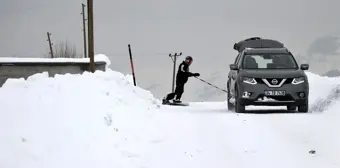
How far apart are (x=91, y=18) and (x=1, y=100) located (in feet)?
44.1

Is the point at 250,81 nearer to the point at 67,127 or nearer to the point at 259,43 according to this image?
the point at 67,127

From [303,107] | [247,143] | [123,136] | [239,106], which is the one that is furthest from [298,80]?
[123,136]

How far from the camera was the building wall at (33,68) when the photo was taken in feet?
78.0

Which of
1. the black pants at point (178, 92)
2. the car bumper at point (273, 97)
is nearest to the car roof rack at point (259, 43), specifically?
the black pants at point (178, 92)

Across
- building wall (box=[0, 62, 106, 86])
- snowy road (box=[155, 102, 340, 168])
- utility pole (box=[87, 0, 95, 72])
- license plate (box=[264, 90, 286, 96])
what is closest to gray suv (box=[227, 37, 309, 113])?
license plate (box=[264, 90, 286, 96])

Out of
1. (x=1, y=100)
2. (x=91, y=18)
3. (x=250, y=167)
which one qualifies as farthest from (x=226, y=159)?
(x=91, y=18)

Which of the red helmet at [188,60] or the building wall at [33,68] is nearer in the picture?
the red helmet at [188,60]

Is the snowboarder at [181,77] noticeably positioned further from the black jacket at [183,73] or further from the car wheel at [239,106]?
the car wheel at [239,106]

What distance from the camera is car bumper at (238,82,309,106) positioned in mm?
13094

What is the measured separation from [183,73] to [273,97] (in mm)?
5498

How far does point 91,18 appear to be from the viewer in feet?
Result: 70.3

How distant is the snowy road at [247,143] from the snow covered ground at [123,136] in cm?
1

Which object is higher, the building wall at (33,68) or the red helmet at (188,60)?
the red helmet at (188,60)

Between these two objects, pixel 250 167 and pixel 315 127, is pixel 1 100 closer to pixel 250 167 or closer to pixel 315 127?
pixel 250 167
